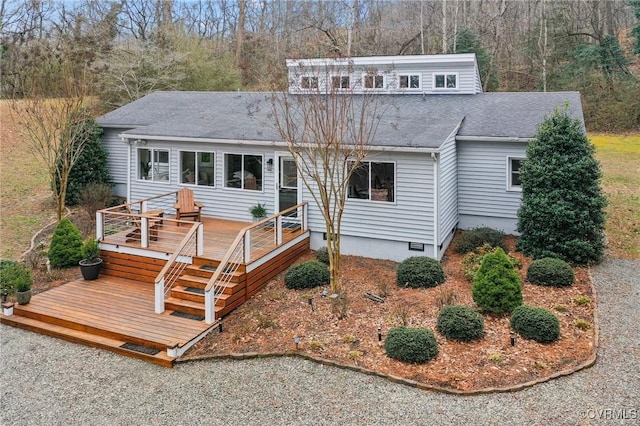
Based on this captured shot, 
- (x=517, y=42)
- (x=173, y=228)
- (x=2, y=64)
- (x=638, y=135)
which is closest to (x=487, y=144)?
(x=173, y=228)

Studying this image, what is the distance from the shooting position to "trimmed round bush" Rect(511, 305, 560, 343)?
813 cm

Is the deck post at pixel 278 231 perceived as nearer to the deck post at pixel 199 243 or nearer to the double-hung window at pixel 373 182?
the deck post at pixel 199 243

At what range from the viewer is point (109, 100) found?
28.1 meters

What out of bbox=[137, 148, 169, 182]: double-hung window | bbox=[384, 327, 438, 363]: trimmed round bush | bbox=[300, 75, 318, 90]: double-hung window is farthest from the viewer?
bbox=[137, 148, 169, 182]: double-hung window

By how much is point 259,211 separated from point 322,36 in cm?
1344

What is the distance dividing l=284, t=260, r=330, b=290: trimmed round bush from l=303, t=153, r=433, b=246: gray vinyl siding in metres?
2.08

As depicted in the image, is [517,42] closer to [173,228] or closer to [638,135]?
[638,135]

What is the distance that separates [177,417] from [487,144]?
10872 millimetres

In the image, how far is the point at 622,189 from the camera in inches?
752

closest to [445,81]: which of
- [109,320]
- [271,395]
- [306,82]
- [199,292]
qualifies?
→ [306,82]

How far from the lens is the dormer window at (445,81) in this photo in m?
17.0

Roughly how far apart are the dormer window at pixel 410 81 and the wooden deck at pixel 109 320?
36.5 feet

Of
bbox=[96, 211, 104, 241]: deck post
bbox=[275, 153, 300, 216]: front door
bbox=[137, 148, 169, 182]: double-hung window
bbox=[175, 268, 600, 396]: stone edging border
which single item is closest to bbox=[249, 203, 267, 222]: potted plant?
bbox=[275, 153, 300, 216]: front door

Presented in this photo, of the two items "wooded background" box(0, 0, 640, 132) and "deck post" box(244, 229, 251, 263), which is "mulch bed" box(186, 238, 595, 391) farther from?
"wooded background" box(0, 0, 640, 132)
